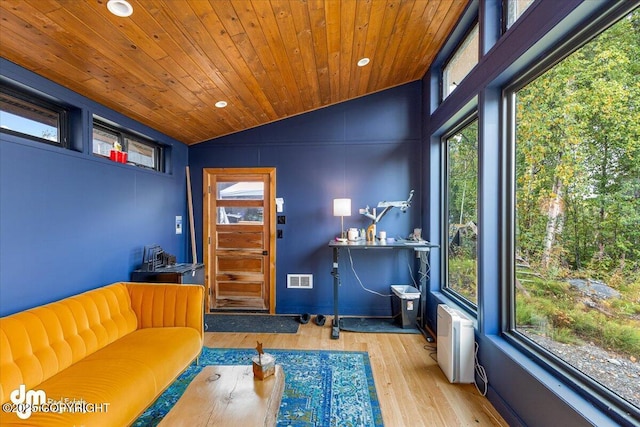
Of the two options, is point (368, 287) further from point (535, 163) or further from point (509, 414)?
point (535, 163)

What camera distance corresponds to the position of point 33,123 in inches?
83.7

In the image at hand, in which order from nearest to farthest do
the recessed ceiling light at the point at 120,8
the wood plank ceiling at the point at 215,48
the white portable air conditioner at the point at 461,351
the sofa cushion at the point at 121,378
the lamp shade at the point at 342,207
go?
the sofa cushion at the point at 121,378, the recessed ceiling light at the point at 120,8, the wood plank ceiling at the point at 215,48, the white portable air conditioner at the point at 461,351, the lamp shade at the point at 342,207

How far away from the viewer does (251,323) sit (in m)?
3.66

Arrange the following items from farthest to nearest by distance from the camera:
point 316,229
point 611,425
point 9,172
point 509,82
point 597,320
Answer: point 316,229 < point 509,82 < point 9,172 < point 597,320 < point 611,425

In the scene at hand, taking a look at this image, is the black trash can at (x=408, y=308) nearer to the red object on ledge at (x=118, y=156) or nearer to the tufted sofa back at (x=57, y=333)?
the tufted sofa back at (x=57, y=333)

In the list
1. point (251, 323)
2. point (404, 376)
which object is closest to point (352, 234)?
point (404, 376)

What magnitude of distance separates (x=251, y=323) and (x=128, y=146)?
2.65 meters

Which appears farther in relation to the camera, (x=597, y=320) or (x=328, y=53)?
(x=328, y=53)

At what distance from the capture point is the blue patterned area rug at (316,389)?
6.38 feet

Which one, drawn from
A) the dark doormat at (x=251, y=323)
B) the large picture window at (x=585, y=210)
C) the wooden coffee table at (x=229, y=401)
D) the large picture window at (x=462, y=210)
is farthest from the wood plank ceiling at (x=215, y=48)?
the dark doormat at (x=251, y=323)

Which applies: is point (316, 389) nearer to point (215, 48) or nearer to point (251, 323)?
point (251, 323)

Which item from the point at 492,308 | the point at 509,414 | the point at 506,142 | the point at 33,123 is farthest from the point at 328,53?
the point at 509,414

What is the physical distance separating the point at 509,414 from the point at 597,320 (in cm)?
93

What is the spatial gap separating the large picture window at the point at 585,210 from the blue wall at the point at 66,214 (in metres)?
3.62
